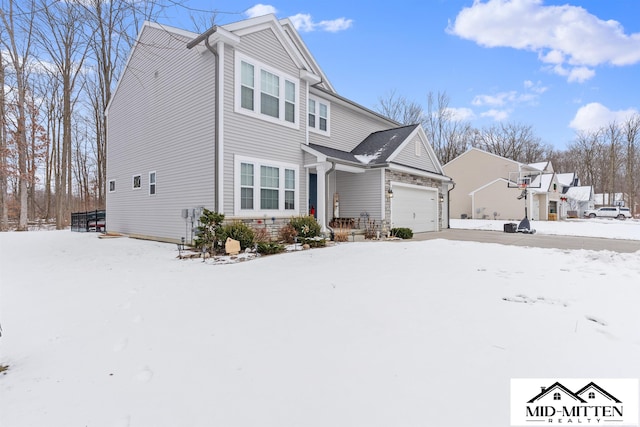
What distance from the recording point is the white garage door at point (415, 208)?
1305cm

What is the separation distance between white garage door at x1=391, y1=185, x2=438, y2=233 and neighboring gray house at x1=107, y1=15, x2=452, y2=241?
0.28ft

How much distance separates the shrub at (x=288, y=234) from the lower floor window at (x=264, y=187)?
2.50ft

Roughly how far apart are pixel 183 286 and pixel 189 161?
5749mm

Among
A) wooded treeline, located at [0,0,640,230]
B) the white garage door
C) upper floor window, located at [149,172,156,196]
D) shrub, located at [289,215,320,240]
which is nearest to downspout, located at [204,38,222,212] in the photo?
wooded treeline, located at [0,0,640,230]

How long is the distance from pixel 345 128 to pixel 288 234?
667 centimetres

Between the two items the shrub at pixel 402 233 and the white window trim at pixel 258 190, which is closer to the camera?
the white window trim at pixel 258 190

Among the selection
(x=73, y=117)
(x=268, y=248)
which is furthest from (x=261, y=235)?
(x=73, y=117)

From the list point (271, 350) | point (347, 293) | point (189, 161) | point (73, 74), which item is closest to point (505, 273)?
point (347, 293)

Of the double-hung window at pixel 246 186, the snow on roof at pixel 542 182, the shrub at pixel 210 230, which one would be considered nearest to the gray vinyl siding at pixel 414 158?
the double-hung window at pixel 246 186

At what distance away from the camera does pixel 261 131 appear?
9.56 metres

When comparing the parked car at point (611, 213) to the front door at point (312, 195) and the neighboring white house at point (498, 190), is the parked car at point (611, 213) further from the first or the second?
the front door at point (312, 195)

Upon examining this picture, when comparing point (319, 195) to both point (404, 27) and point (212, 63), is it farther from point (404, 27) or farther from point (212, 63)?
point (404, 27)

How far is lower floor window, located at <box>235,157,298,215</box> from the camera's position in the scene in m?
9.01

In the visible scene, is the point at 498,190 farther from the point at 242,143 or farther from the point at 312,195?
the point at 242,143
